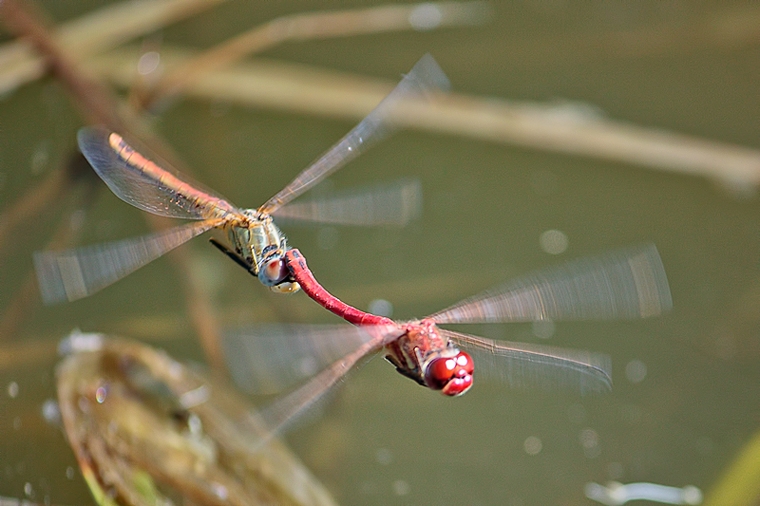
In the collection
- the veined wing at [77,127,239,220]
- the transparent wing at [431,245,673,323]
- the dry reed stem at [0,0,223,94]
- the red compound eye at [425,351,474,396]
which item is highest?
the dry reed stem at [0,0,223,94]

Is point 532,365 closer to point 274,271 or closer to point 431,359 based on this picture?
point 431,359

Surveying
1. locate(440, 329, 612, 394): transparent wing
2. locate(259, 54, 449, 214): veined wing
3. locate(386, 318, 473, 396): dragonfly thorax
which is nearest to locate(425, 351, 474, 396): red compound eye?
locate(386, 318, 473, 396): dragonfly thorax

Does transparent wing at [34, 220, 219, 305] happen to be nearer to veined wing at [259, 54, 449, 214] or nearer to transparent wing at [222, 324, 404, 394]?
veined wing at [259, 54, 449, 214]

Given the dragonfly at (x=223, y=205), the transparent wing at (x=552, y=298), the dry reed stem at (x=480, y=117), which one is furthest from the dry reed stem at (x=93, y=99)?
the transparent wing at (x=552, y=298)

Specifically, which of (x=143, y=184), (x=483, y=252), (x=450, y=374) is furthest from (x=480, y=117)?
(x=450, y=374)

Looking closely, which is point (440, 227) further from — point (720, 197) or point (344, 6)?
point (344, 6)
